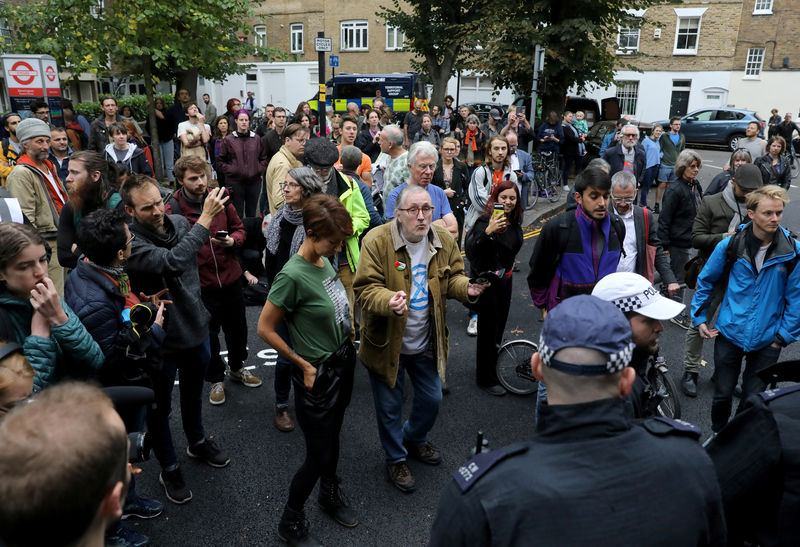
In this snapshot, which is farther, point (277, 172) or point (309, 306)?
point (277, 172)

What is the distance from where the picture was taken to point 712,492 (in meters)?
1.54

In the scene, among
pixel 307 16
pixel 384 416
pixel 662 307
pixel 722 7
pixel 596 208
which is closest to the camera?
pixel 662 307

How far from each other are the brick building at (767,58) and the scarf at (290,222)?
3571cm

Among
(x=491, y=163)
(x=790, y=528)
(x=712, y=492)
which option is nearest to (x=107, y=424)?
(x=712, y=492)

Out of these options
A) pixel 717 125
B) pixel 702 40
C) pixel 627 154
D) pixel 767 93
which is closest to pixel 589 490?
pixel 627 154

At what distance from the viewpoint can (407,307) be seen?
3.40m

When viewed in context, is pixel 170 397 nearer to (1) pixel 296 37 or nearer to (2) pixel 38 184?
(2) pixel 38 184

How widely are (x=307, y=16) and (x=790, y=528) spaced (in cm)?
4167

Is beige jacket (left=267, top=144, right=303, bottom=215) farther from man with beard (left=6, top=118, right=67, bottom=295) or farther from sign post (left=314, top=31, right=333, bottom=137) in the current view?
sign post (left=314, top=31, right=333, bottom=137)

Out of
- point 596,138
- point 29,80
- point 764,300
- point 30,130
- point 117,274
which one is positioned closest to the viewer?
point 117,274

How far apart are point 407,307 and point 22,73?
1073 centimetres

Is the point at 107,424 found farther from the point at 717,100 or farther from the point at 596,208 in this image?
the point at 717,100

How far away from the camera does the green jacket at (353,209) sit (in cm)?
507

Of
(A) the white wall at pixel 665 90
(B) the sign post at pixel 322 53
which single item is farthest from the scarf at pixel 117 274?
(A) the white wall at pixel 665 90
